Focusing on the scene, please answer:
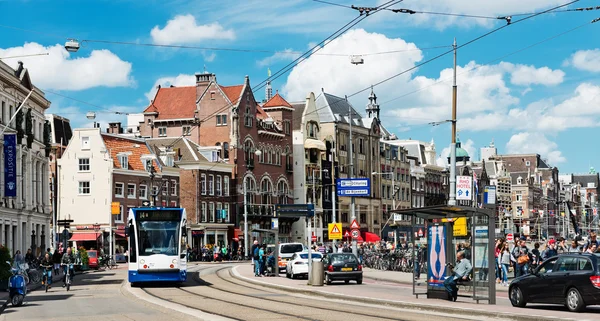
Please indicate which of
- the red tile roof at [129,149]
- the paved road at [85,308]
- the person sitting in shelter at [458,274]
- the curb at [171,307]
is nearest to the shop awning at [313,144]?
the red tile roof at [129,149]

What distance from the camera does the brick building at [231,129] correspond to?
328 feet

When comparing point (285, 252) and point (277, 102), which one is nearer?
point (285, 252)

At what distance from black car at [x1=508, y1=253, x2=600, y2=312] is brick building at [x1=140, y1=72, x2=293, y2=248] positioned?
72.6 metres

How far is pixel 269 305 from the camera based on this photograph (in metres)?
26.7

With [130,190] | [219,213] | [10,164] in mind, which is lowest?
[219,213]

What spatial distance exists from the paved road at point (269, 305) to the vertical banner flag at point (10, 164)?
69.9 ft

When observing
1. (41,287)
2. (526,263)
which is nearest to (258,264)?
(41,287)

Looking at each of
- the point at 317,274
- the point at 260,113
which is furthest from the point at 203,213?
the point at 317,274

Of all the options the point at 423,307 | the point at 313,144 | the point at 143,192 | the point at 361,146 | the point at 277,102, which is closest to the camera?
the point at 423,307

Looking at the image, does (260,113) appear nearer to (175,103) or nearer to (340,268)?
(175,103)

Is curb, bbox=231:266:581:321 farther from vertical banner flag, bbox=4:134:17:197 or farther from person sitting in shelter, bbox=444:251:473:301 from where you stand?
vertical banner flag, bbox=4:134:17:197

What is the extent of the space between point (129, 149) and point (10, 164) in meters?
31.2

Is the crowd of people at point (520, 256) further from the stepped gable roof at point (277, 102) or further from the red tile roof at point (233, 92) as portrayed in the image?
the stepped gable roof at point (277, 102)

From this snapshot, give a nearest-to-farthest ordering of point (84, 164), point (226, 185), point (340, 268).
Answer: point (340, 268) < point (84, 164) < point (226, 185)
